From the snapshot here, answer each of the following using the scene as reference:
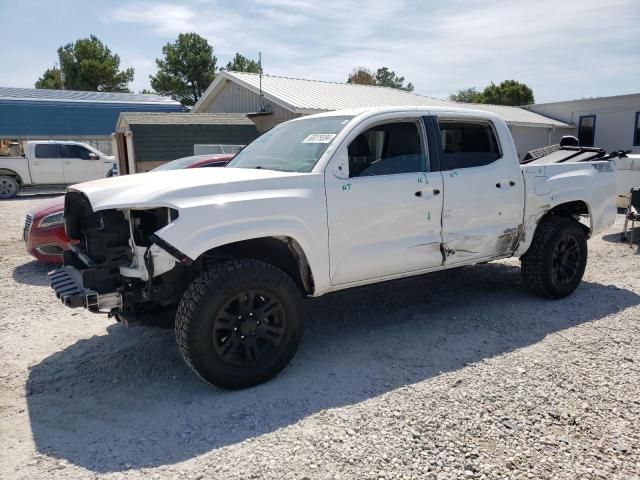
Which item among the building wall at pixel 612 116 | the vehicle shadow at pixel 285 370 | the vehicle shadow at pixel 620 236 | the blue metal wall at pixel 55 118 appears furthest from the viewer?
the blue metal wall at pixel 55 118

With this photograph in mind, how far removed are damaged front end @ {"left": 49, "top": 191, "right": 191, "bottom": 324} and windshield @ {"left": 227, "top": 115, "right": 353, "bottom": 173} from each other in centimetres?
111

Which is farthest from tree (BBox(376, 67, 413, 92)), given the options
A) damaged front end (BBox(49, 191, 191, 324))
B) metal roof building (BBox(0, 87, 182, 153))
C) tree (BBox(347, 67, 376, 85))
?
damaged front end (BBox(49, 191, 191, 324))

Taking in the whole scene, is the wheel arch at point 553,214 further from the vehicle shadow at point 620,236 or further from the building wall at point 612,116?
the building wall at point 612,116

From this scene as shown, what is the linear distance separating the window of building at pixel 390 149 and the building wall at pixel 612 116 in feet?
66.5

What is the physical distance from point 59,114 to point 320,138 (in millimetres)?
27865

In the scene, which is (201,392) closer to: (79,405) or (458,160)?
(79,405)

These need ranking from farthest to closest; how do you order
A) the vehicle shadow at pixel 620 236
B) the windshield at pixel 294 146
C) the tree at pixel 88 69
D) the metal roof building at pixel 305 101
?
1. the tree at pixel 88 69
2. the metal roof building at pixel 305 101
3. the vehicle shadow at pixel 620 236
4. the windshield at pixel 294 146

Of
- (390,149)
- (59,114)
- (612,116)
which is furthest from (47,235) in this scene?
(59,114)

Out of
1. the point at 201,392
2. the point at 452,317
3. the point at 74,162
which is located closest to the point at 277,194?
the point at 201,392

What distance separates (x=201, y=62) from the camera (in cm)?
4956

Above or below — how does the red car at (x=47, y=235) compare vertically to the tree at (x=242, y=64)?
below

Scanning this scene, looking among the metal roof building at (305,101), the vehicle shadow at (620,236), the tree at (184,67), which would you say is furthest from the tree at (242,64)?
the vehicle shadow at (620,236)

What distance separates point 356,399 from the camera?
11.4ft

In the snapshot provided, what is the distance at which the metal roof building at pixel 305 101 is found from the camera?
54.5 ft
